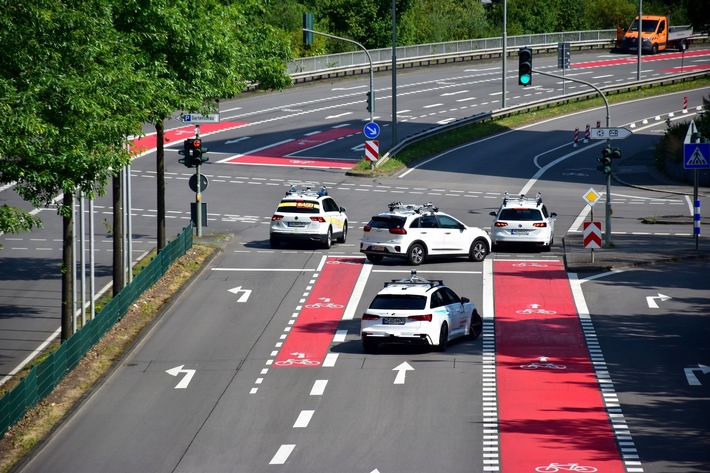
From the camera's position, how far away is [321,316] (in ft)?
103

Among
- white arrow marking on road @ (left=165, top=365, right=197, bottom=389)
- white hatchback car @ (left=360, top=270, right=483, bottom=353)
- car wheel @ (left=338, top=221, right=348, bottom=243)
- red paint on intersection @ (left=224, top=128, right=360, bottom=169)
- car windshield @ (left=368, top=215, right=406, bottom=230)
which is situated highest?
red paint on intersection @ (left=224, top=128, right=360, bottom=169)

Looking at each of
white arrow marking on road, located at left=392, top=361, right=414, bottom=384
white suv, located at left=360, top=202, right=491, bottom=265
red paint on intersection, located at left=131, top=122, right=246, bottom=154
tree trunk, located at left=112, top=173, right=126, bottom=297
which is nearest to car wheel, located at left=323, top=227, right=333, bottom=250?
white suv, located at left=360, top=202, right=491, bottom=265

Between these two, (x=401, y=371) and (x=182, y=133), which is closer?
(x=401, y=371)

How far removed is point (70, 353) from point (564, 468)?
1115 centimetres

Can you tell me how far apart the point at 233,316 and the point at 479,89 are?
59.5 meters

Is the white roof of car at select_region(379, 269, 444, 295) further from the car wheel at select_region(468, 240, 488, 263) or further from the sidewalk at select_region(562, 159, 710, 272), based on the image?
the car wheel at select_region(468, 240, 488, 263)

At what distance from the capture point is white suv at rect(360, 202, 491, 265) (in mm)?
37906

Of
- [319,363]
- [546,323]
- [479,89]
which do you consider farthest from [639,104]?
[319,363]

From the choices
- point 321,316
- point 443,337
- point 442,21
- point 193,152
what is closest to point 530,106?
point 193,152

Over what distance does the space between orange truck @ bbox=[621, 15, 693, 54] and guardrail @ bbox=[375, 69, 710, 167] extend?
15.4 meters

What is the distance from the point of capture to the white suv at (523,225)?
40156 millimetres

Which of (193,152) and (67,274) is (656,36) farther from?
(67,274)

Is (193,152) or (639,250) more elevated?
(193,152)

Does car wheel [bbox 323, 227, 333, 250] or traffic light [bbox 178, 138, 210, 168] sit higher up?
traffic light [bbox 178, 138, 210, 168]
